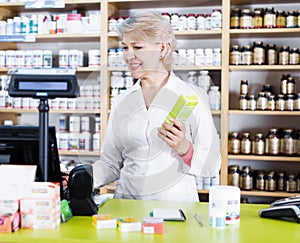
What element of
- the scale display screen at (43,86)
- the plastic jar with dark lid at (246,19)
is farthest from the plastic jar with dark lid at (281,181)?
the scale display screen at (43,86)

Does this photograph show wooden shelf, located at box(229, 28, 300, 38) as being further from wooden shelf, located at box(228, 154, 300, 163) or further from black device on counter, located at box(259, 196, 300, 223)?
black device on counter, located at box(259, 196, 300, 223)

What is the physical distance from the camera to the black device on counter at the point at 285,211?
168cm

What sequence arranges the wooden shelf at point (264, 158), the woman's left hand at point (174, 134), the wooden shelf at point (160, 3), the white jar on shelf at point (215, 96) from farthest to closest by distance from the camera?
the wooden shelf at point (160, 3) < the wooden shelf at point (264, 158) < the white jar on shelf at point (215, 96) < the woman's left hand at point (174, 134)

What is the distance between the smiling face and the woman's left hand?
26cm

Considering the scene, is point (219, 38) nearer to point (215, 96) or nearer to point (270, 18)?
point (270, 18)

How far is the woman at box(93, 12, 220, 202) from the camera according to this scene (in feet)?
6.66

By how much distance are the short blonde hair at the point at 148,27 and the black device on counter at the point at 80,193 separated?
0.64m

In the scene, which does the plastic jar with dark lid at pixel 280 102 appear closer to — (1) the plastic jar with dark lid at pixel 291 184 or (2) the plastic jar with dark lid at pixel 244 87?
(2) the plastic jar with dark lid at pixel 244 87

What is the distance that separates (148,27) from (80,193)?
2.46 ft

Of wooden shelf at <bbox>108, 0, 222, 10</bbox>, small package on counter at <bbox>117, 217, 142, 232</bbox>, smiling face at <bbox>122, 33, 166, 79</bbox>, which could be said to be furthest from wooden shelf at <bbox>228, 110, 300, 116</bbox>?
small package on counter at <bbox>117, 217, 142, 232</bbox>

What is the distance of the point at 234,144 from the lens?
3.83 metres

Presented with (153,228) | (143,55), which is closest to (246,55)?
(143,55)

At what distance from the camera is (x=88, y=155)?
8.80 ft

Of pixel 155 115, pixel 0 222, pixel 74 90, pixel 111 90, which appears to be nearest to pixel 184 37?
pixel 111 90
